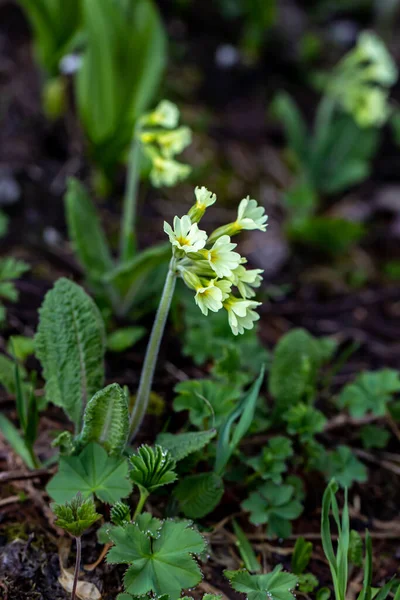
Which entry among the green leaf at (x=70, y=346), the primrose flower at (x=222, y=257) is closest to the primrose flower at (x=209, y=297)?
the primrose flower at (x=222, y=257)

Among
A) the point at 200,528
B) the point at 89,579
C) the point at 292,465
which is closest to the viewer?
the point at 89,579

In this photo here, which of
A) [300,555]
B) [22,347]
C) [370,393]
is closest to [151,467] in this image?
[300,555]

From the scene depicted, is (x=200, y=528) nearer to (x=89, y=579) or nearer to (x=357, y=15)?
(x=89, y=579)

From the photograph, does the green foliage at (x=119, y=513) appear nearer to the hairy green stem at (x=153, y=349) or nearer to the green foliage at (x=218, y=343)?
the hairy green stem at (x=153, y=349)

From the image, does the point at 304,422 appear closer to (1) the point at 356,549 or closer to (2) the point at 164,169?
(1) the point at 356,549

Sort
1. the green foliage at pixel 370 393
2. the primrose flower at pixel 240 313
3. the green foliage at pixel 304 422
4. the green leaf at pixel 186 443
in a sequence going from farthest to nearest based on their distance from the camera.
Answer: the green foliage at pixel 370 393 → the green foliage at pixel 304 422 → the green leaf at pixel 186 443 → the primrose flower at pixel 240 313

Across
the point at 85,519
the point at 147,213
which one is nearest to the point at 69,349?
the point at 85,519
